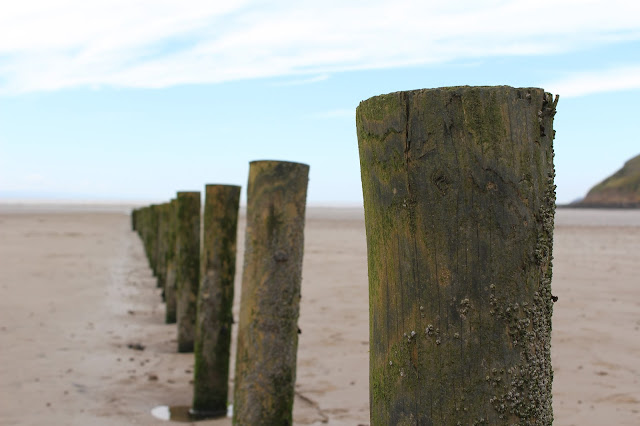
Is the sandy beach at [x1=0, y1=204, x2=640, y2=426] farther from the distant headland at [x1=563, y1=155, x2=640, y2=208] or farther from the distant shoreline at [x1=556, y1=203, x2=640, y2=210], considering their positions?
the distant headland at [x1=563, y1=155, x2=640, y2=208]

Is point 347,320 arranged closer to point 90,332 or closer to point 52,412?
point 90,332

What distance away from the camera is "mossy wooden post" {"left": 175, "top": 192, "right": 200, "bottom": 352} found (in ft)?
21.3

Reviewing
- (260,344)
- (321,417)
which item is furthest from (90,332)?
(260,344)

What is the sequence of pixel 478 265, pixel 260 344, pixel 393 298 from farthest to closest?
pixel 260 344, pixel 393 298, pixel 478 265

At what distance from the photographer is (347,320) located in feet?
25.9

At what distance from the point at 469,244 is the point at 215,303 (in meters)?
3.58

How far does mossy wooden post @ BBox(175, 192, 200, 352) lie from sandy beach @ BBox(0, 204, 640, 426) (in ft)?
0.90

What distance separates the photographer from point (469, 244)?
1634 millimetres

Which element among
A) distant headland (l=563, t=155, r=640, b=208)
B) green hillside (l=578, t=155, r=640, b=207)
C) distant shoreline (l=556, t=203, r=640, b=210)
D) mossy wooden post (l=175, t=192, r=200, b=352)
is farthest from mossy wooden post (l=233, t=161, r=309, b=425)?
green hillside (l=578, t=155, r=640, b=207)

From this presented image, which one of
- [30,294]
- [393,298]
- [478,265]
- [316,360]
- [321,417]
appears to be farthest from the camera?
[30,294]

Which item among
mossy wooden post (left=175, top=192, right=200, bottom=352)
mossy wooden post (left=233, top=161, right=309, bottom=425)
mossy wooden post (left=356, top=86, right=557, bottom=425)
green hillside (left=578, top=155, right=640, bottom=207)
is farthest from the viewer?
green hillside (left=578, top=155, right=640, bottom=207)

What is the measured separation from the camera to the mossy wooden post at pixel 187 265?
6484mm

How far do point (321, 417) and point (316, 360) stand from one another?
150 centimetres

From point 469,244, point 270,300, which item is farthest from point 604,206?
point 469,244
